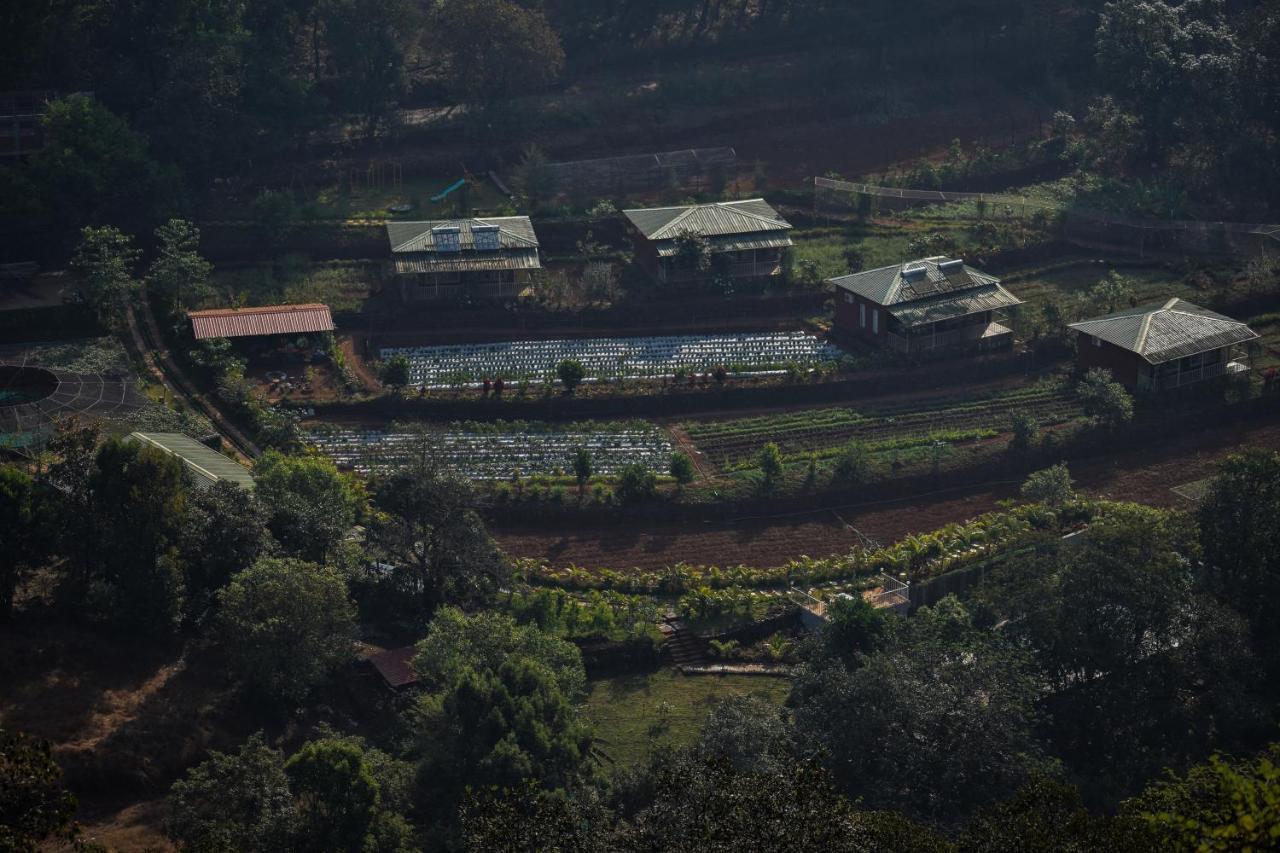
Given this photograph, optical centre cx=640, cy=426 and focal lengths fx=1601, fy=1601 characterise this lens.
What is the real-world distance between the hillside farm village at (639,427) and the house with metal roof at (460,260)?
0.17 metres

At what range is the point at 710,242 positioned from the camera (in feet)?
212

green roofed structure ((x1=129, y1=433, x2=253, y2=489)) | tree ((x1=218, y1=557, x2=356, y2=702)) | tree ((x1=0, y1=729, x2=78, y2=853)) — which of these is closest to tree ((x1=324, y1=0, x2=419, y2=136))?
green roofed structure ((x1=129, y1=433, x2=253, y2=489))

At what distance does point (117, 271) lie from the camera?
185 ft

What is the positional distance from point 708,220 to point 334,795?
→ 37.0 meters

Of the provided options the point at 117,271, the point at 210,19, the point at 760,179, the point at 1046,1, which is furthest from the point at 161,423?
the point at 1046,1

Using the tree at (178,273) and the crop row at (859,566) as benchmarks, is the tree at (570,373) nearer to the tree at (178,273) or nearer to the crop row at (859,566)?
the crop row at (859,566)

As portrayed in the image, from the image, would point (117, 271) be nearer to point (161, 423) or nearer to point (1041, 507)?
point (161, 423)

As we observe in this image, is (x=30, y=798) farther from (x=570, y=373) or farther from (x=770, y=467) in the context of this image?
(x=570, y=373)

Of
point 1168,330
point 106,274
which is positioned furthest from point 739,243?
point 106,274

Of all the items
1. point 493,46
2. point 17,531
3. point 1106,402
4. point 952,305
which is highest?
point 493,46

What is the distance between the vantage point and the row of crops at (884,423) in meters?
54.7

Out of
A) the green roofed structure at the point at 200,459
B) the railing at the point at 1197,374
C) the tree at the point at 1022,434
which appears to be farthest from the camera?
the railing at the point at 1197,374

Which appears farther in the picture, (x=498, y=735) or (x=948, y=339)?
(x=948, y=339)

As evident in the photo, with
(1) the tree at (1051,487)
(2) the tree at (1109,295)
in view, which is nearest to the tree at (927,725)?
(1) the tree at (1051,487)
